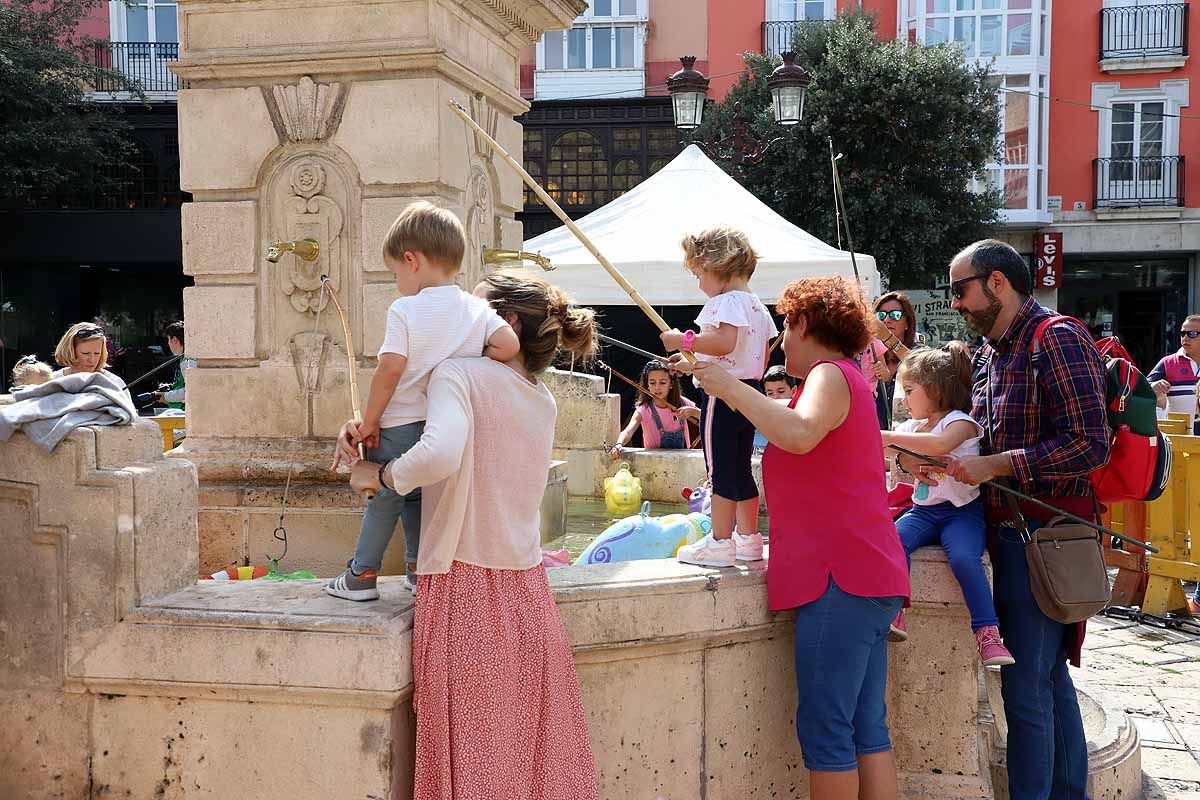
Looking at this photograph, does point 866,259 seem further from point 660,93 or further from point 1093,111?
point 1093,111

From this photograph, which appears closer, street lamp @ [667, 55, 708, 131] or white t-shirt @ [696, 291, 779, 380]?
white t-shirt @ [696, 291, 779, 380]

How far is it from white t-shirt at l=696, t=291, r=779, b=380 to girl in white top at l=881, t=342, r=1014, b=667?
1.56 ft

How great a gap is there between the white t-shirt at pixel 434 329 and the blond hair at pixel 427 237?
11cm

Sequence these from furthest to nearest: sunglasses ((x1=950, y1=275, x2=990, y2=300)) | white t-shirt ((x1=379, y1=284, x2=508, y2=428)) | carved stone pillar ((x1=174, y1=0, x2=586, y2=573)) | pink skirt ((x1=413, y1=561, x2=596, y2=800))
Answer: carved stone pillar ((x1=174, y1=0, x2=586, y2=573))
sunglasses ((x1=950, y1=275, x2=990, y2=300))
white t-shirt ((x1=379, y1=284, x2=508, y2=428))
pink skirt ((x1=413, y1=561, x2=596, y2=800))

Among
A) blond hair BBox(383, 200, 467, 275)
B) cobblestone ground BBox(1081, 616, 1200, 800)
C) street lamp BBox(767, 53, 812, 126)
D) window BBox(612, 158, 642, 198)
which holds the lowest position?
cobblestone ground BBox(1081, 616, 1200, 800)

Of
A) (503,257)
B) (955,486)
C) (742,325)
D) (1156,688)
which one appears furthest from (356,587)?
(1156,688)

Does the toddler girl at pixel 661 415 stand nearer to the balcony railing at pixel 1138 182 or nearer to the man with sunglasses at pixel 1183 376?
the man with sunglasses at pixel 1183 376

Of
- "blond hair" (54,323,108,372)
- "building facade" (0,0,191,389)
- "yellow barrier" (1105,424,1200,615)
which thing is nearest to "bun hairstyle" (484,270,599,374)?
"blond hair" (54,323,108,372)

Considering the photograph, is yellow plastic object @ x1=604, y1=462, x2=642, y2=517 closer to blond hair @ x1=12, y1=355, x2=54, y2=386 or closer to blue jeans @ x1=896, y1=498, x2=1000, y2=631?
blond hair @ x1=12, y1=355, x2=54, y2=386

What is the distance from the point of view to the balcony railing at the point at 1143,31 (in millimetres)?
23500

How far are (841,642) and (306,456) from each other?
109 inches

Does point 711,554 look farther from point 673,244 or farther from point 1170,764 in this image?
point 673,244

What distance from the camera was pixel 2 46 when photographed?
65.6 ft

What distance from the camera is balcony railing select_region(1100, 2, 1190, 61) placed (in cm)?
2350
